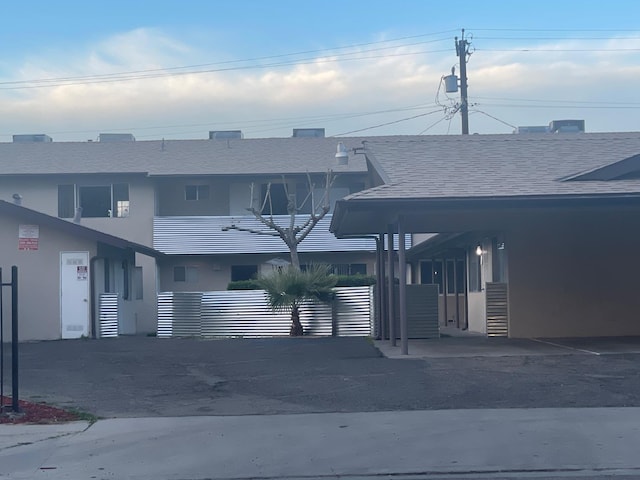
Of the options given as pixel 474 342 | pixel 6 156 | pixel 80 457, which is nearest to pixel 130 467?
pixel 80 457

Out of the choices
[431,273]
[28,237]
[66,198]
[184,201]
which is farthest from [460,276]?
[66,198]

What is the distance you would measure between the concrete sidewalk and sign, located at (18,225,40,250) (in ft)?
45.6

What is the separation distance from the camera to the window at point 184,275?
3481 centimetres

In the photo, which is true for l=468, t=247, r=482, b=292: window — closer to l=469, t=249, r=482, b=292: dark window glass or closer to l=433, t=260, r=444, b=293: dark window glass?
l=469, t=249, r=482, b=292: dark window glass

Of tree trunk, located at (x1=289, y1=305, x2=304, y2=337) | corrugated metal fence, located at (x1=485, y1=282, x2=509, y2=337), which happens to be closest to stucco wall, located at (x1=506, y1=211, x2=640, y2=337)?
corrugated metal fence, located at (x1=485, y1=282, x2=509, y2=337)

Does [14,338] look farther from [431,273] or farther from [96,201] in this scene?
[431,273]

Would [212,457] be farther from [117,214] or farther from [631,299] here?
[117,214]

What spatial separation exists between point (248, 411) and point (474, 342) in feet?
31.6

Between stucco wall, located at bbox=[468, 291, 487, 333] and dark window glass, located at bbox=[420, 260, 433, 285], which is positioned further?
dark window glass, located at bbox=[420, 260, 433, 285]

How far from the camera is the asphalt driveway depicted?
12.1 m

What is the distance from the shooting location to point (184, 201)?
3503 cm

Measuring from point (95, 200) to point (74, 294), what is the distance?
1041 centimetres

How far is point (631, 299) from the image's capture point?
21516 millimetres

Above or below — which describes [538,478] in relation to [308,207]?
below
